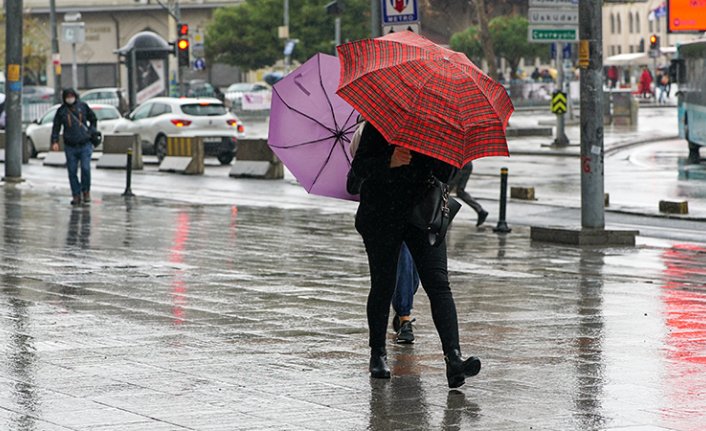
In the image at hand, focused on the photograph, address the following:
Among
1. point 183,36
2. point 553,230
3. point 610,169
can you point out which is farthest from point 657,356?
point 183,36

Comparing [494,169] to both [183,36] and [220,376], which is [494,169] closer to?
[183,36]

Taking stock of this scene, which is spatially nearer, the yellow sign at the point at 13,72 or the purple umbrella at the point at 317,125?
the purple umbrella at the point at 317,125

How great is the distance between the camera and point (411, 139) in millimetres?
7859

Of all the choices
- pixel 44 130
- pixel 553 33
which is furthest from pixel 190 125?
pixel 553 33

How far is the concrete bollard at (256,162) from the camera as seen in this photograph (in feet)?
99.8

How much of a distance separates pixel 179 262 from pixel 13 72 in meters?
15.1

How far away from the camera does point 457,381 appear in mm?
8039

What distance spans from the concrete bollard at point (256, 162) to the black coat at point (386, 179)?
22.0 m

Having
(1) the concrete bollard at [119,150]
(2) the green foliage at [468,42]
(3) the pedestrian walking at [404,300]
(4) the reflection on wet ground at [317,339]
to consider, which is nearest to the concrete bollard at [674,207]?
(4) the reflection on wet ground at [317,339]

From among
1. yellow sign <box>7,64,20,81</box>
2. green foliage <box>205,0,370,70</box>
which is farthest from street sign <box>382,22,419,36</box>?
green foliage <box>205,0,370,70</box>

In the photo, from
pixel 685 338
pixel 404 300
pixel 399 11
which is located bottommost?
pixel 685 338

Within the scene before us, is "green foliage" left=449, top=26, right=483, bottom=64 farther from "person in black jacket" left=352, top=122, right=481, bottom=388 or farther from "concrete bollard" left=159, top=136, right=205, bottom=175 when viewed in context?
"person in black jacket" left=352, top=122, right=481, bottom=388

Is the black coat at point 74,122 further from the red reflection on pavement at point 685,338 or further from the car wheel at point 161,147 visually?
the car wheel at point 161,147

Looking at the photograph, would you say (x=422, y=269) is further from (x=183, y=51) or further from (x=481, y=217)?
(x=183, y=51)
